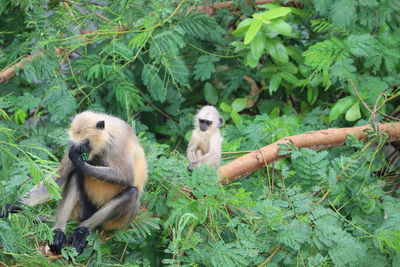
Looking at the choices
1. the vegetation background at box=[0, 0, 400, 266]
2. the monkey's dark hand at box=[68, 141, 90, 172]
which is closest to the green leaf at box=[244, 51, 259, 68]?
the vegetation background at box=[0, 0, 400, 266]

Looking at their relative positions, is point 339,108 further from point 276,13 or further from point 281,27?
point 276,13

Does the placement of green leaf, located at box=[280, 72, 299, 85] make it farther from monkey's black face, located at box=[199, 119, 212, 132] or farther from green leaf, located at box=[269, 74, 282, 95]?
monkey's black face, located at box=[199, 119, 212, 132]

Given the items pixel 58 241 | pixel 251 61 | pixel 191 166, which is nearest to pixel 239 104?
pixel 251 61

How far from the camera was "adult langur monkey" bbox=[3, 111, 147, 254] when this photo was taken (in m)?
4.93

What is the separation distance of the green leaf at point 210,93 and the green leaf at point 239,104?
0.37 m

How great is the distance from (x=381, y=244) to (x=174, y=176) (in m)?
1.72

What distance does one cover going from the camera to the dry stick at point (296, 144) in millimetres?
6086

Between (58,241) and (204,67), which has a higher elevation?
(58,241)

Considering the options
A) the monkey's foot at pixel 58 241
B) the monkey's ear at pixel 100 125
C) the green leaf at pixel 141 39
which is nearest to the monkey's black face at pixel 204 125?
the green leaf at pixel 141 39

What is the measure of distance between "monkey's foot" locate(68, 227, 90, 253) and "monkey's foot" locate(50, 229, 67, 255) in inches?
2.2

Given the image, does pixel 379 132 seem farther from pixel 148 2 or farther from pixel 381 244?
pixel 148 2

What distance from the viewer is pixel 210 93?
337 inches

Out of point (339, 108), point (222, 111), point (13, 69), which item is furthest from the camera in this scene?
point (222, 111)

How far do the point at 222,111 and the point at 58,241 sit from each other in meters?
3.95
